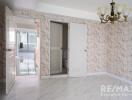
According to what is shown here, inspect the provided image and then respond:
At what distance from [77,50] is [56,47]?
947 millimetres

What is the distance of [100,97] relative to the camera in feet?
11.2

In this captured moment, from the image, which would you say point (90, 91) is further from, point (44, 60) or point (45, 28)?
point (45, 28)

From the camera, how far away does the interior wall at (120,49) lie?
4.90m

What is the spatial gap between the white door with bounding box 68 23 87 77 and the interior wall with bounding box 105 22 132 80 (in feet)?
3.44

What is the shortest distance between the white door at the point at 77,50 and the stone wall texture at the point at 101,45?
21cm

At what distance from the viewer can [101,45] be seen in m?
6.07

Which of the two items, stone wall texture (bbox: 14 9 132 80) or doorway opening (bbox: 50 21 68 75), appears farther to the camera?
doorway opening (bbox: 50 21 68 75)

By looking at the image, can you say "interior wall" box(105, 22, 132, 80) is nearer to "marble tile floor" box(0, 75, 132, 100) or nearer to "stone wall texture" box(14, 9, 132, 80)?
"stone wall texture" box(14, 9, 132, 80)

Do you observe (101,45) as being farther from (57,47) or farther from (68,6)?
(68,6)

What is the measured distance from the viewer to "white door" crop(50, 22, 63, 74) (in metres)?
5.78

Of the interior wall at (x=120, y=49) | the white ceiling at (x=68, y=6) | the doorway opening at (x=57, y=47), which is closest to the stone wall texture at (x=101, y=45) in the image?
the interior wall at (x=120, y=49)

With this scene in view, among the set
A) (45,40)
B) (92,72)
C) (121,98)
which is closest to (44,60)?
(45,40)

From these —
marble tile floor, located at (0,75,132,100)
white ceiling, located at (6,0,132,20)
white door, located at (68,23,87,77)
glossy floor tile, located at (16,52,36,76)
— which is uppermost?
white ceiling, located at (6,0,132,20)

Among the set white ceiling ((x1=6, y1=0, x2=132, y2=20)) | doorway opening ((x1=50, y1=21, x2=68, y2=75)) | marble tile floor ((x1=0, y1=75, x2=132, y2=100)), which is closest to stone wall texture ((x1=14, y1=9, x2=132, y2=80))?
white ceiling ((x1=6, y1=0, x2=132, y2=20))
